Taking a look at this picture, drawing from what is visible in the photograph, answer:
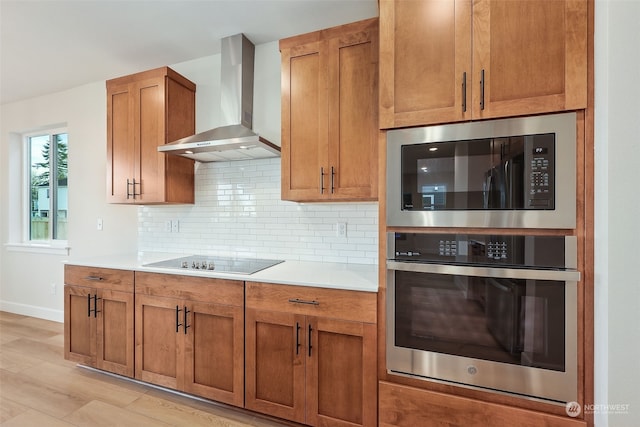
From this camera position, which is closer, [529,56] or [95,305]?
[529,56]

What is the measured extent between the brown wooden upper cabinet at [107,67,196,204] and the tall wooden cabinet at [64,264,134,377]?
0.71 m

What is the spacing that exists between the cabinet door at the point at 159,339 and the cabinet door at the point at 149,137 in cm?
93

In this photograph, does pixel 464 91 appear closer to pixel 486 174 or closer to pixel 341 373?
pixel 486 174

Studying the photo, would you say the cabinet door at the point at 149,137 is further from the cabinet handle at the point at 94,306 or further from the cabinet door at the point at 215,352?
the cabinet door at the point at 215,352

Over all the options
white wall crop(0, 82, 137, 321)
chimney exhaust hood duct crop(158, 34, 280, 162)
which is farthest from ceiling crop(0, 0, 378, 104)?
white wall crop(0, 82, 137, 321)

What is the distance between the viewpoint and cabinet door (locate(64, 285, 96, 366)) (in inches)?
91.2

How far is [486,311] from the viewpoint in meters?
1.36

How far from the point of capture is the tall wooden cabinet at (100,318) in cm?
219

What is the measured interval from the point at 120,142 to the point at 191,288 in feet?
5.46

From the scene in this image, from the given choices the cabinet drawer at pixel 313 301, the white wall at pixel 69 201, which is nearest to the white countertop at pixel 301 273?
the cabinet drawer at pixel 313 301
